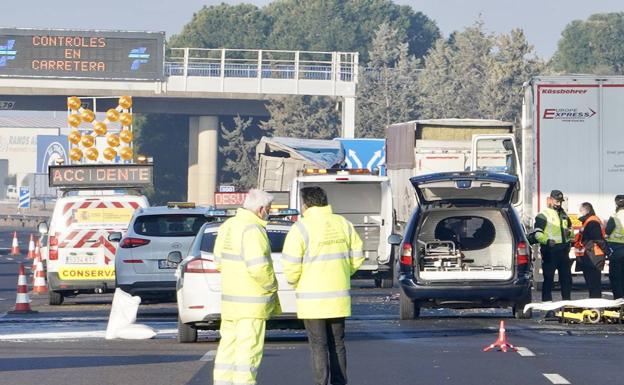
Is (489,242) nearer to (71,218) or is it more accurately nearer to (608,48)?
(71,218)

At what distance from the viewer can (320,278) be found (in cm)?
1256

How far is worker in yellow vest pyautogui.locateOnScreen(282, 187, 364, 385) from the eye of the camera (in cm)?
1247

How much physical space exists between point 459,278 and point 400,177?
17.7m

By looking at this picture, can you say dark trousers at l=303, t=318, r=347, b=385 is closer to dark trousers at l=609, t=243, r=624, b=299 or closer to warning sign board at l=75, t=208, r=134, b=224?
dark trousers at l=609, t=243, r=624, b=299

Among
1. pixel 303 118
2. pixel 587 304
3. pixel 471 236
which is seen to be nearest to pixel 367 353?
pixel 587 304

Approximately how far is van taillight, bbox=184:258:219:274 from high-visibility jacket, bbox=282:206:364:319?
4.54 m

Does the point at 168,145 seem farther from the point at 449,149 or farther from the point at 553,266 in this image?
the point at 553,266

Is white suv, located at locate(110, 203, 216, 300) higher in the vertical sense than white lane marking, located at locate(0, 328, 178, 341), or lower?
higher

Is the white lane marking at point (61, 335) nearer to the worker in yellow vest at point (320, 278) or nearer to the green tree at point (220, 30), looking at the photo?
the worker in yellow vest at point (320, 278)

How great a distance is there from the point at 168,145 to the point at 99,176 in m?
89.9

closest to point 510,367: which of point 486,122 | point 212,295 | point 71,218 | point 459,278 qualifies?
point 212,295

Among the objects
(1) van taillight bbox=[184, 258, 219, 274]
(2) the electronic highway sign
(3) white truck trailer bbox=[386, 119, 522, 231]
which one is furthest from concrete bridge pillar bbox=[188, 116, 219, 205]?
(1) van taillight bbox=[184, 258, 219, 274]

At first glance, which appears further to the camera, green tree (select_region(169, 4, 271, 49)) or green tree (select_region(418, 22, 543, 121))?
green tree (select_region(169, 4, 271, 49))

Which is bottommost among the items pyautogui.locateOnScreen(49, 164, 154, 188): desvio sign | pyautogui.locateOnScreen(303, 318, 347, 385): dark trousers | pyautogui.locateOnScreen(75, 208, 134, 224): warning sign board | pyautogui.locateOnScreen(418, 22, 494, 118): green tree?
pyautogui.locateOnScreen(303, 318, 347, 385): dark trousers
